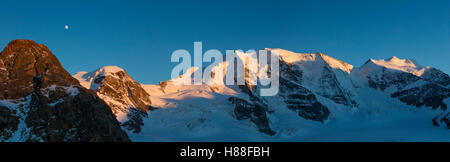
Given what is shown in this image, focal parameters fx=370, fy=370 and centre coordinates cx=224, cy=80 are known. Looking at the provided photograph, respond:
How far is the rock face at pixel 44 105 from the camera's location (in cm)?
10138

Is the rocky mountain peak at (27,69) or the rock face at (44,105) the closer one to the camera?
the rock face at (44,105)

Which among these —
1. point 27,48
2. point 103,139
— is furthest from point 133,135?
point 103,139

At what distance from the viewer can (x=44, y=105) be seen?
353 ft

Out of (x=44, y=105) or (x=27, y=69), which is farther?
(x=27, y=69)

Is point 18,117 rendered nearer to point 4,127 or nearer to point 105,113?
point 4,127

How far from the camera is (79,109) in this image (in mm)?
109125

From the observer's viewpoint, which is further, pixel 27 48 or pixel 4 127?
pixel 27 48

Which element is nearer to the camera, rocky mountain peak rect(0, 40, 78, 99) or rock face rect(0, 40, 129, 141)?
rock face rect(0, 40, 129, 141)

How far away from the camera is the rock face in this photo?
101375 mm
